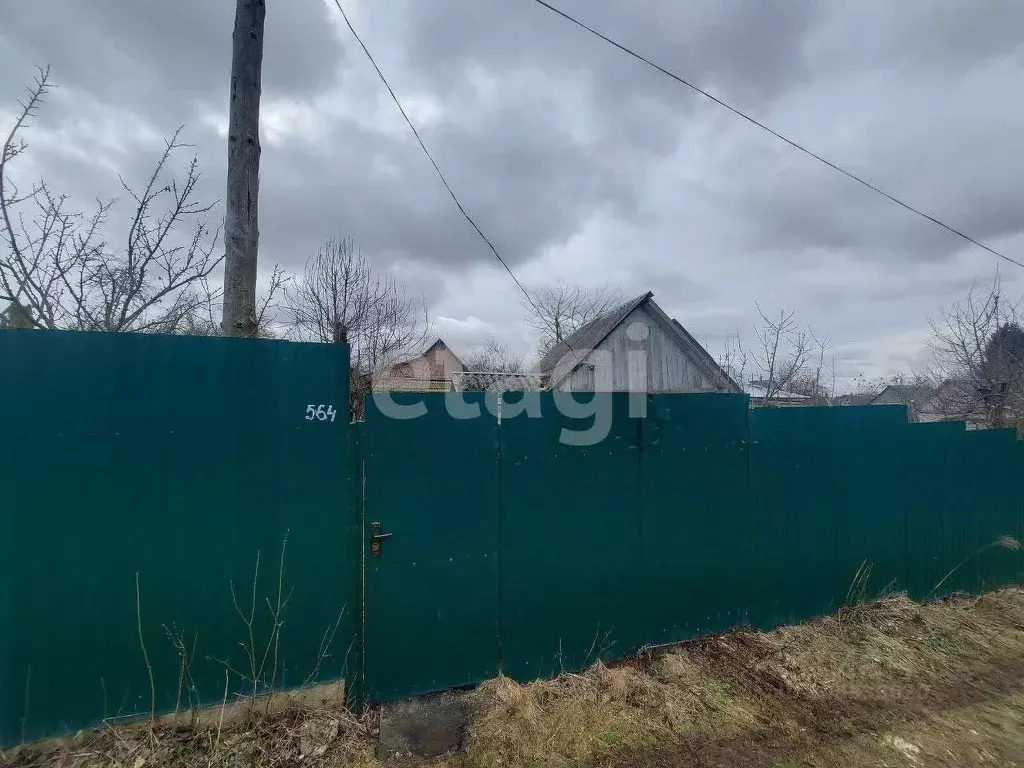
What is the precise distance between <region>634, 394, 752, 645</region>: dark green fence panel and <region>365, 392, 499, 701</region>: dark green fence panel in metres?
1.18

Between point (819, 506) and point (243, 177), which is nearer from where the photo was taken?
point (243, 177)

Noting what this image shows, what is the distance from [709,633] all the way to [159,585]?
11.8ft

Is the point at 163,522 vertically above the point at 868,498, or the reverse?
the point at 163,522

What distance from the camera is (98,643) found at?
2320 millimetres

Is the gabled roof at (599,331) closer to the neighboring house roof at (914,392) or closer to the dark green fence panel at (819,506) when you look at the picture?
the neighboring house roof at (914,392)

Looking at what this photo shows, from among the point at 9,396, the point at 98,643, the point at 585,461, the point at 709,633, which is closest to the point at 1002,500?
the point at 709,633

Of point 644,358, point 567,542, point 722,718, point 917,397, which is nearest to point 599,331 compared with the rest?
point 644,358

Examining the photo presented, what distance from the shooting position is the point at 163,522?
94.9 inches

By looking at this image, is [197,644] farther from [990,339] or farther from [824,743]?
[990,339]

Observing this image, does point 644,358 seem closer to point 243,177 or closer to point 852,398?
point 852,398

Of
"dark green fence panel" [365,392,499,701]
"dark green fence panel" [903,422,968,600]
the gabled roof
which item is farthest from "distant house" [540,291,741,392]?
"dark green fence panel" [365,392,499,701]

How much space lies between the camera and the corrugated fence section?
2.86 m

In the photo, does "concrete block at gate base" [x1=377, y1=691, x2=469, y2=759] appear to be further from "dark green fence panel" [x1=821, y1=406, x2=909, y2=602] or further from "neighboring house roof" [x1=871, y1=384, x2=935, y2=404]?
"neighboring house roof" [x1=871, y1=384, x2=935, y2=404]

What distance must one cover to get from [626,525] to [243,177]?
11.0 feet
